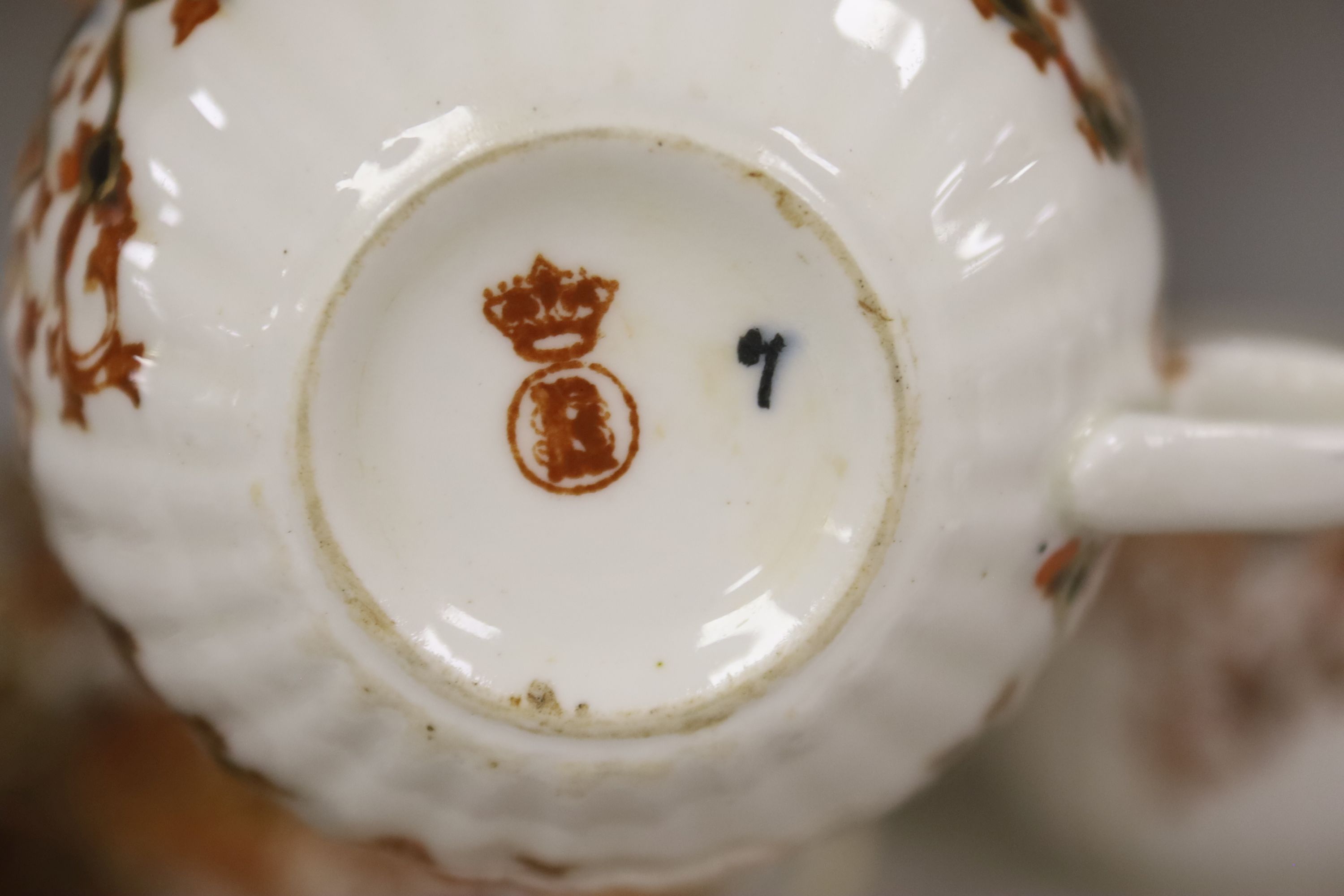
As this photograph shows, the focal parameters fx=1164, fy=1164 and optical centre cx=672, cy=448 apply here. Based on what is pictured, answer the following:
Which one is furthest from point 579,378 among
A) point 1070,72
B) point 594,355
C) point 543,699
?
point 1070,72

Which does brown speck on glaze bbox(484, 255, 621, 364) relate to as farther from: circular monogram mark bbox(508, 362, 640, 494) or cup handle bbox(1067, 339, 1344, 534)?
cup handle bbox(1067, 339, 1344, 534)

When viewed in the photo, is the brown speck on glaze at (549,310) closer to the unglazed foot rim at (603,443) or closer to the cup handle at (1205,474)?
the unglazed foot rim at (603,443)

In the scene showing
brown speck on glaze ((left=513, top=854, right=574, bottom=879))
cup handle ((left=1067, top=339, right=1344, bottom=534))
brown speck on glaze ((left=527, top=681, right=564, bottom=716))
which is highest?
cup handle ((left=1067, top=339, right=1344, bottom=534))

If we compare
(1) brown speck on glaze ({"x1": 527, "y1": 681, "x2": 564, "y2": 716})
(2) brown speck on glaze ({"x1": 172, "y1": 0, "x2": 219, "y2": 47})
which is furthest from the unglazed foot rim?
(2) brown speck on glaze ({"x1": 172, "y1": 0, "x2": 219, "y2": 47})

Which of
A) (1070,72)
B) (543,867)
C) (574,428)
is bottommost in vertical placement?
(543,867)

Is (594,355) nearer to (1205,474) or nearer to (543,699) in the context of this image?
(543,699)

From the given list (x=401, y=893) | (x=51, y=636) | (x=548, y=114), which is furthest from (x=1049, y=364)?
(x=51, y=636)

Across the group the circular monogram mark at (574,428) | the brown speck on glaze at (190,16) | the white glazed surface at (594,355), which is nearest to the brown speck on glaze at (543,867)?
the white glazed surface at (594,355)
